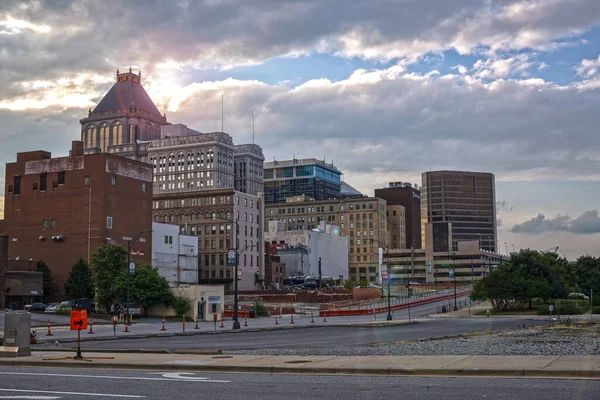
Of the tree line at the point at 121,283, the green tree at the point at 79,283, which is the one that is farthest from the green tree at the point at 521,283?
the green tree at the point at 79,283

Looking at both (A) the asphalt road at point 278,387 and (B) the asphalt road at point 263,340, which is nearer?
(A) the asphalt road at point 278,387

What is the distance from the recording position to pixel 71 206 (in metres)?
108

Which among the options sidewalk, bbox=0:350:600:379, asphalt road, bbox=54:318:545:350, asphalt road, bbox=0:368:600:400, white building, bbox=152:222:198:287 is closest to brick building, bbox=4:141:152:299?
white building, bbox=152:222:198:287

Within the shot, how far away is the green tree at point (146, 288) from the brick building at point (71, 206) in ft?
86.4

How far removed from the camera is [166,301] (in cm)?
8125

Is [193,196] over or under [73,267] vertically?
over

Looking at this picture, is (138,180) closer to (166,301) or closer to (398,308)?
(166,301)

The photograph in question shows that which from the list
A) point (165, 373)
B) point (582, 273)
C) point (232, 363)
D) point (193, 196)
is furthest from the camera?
point (193, 196)

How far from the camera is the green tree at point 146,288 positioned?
79.1m

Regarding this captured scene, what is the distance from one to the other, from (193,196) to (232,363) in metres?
143

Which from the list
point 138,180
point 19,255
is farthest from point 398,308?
point 19,255

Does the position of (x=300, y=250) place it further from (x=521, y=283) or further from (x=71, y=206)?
(x=521, y=283)

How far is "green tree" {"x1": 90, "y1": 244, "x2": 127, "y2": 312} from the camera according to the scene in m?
80.2

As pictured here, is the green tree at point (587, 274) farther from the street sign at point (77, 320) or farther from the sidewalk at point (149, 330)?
the street sign at point (77, 320)
